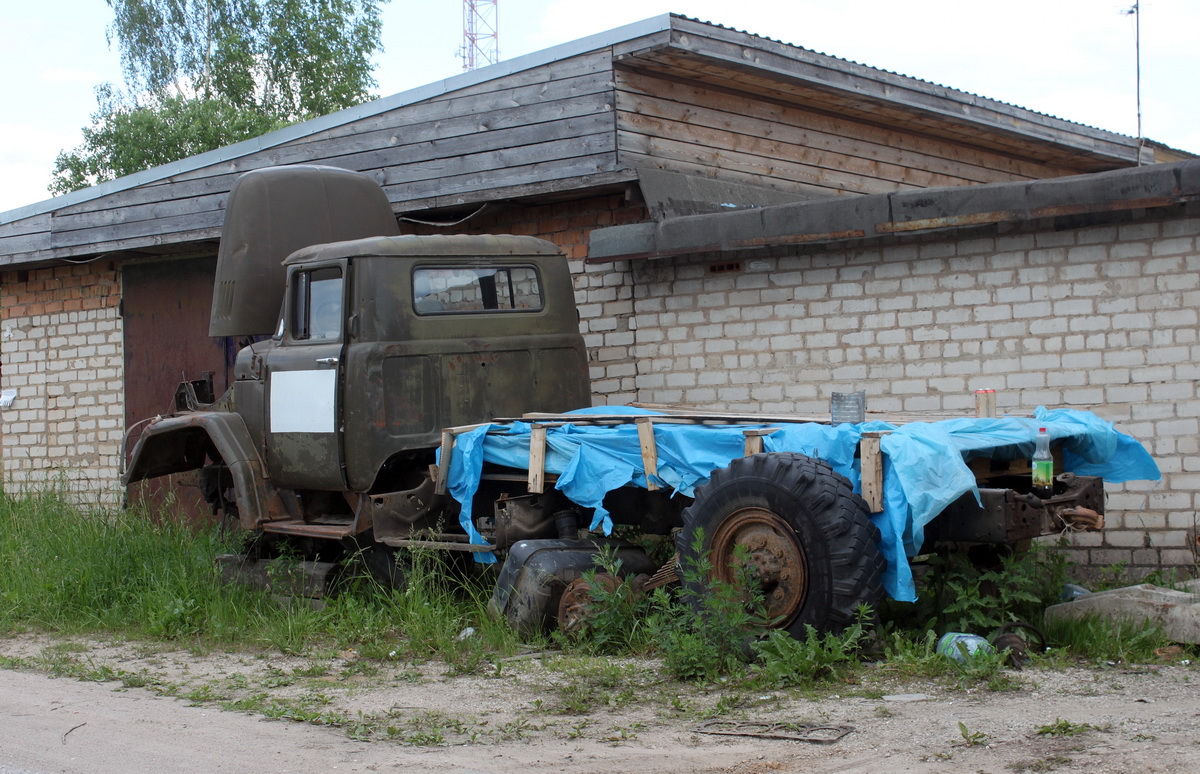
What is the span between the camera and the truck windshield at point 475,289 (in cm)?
792

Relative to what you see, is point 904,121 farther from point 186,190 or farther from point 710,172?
point 186,190

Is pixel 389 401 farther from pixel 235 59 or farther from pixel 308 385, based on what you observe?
pixel 235 59

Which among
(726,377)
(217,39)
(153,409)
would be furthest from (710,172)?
(217,39)

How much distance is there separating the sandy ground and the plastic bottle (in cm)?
92

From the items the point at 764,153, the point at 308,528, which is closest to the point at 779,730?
the point at 308,528

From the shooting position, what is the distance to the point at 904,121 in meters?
12.3

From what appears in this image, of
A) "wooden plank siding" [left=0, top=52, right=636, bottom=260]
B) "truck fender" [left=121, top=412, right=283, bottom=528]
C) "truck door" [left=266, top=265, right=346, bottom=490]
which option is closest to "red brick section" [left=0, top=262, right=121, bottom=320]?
"wooden plank siding" [left=0, top=52, right=636, bottom=260]

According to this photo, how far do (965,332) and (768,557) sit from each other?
3.32 meters

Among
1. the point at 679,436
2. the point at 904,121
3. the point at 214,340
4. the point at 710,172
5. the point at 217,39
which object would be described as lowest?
the point at 679,436

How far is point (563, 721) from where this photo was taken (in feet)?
16.5

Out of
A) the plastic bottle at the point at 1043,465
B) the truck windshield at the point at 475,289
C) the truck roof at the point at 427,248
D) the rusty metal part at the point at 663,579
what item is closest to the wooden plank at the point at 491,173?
the truck roof at the point at 427,248

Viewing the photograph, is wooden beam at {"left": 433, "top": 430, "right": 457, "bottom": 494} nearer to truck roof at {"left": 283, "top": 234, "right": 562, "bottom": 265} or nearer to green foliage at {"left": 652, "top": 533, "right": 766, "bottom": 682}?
truck roof at {"left": 283, "top": 234, "right": 562, "bottom": 265}

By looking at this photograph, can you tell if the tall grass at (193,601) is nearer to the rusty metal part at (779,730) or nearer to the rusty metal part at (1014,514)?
the rusty metal part at (779,730)

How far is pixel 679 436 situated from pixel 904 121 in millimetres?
7141
